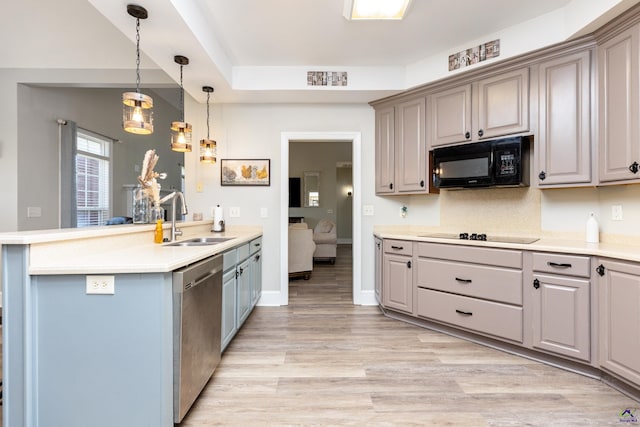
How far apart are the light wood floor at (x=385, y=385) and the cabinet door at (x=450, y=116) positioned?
1886 mm

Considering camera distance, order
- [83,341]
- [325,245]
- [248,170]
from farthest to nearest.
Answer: [325,245]
[248,170]
[83,341]

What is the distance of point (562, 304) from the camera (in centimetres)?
207

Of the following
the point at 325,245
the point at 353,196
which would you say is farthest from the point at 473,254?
the point at 325,245

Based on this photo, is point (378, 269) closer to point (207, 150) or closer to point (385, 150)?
point (385, 150)

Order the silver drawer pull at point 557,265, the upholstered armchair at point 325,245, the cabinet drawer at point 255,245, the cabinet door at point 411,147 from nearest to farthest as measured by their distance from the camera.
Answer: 1. the silver drawer pull at point 557,265
2. the cabinet drawer at point 255,245
3. the cabinet door at point 411,147
4. the upholstered armchair at point 325,245

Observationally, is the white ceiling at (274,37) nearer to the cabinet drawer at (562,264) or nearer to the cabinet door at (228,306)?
the cabinet drawer at (562,264)

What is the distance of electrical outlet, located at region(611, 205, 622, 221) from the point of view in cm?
225

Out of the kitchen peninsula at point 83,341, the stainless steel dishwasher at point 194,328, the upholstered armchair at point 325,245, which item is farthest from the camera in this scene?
the upholstered armchair at point 325,245

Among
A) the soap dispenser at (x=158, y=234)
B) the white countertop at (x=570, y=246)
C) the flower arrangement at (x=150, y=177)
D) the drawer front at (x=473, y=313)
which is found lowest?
the drawer front at (x=473, y=313)

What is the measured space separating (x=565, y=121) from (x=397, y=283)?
1958 millimetres

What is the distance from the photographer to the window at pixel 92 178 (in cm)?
447

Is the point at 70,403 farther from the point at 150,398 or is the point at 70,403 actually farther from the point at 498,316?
the point at 498,316

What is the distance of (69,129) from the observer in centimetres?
410

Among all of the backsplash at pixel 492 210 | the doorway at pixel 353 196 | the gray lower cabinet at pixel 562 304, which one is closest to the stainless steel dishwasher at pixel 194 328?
the doorway at pixel 353 196
